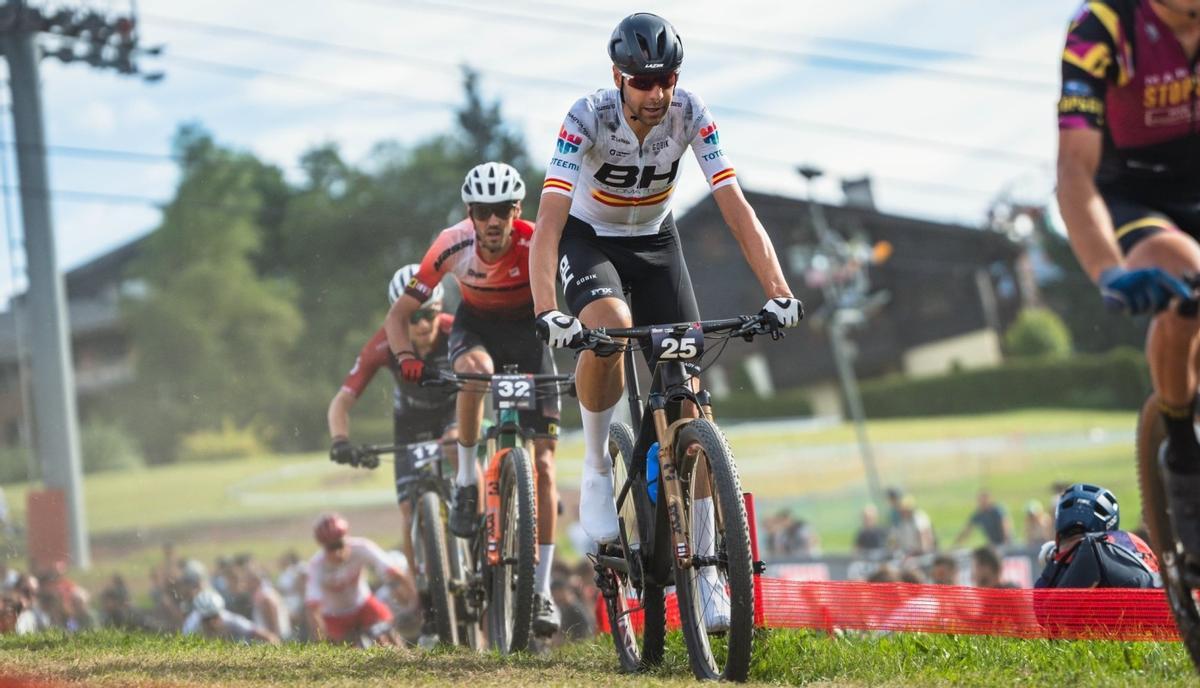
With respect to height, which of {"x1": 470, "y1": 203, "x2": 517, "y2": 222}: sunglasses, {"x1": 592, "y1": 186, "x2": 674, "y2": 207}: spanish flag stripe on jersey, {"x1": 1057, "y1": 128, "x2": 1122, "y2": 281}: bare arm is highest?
{"x1": 470, "y1": 203, "x2": 517, "y2": 222}: sunglasses

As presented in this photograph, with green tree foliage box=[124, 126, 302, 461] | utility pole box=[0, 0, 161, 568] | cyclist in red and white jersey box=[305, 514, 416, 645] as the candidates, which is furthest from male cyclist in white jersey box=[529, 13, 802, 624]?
green tree foliage box=[124, 126, 302, 461]

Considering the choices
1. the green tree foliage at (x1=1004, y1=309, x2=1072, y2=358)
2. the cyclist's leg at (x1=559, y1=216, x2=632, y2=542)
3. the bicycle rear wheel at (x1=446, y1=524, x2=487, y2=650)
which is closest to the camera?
the cyclist's leg at (x1=559, y1=216, x2=632, y2=542)

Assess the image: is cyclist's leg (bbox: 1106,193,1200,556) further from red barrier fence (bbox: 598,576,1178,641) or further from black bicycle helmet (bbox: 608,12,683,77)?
red barrier fence (bbox: 598,576,1178,641)

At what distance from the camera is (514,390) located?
27.9ft

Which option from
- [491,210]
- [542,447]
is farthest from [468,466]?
[491,210]

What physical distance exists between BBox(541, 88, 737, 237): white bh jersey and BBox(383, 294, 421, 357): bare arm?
2.74m

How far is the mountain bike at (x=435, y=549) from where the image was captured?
31.3 feet

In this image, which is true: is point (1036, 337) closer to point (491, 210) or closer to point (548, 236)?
point (491, 210)

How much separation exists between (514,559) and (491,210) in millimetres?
2041

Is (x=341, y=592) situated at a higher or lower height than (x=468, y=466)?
lower

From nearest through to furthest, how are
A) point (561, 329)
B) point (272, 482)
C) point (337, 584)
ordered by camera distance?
point (561, 329) < point (337, 584) < point (272, 482)

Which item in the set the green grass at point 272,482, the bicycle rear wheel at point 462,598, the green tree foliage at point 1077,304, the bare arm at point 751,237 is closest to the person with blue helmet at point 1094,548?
the bare arm at point 751,237

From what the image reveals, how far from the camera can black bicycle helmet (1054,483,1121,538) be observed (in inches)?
290

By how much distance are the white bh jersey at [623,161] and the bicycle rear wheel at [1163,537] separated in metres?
2.41
